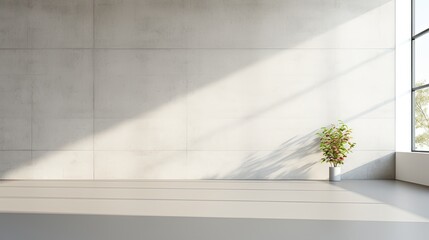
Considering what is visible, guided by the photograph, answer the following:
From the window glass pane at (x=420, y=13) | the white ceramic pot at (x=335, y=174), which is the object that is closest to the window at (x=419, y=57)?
the window glass pane at (x=420, y=13)

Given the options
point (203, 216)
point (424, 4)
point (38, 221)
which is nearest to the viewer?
point (38, 221)

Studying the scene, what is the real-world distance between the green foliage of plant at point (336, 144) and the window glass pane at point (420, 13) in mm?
2418

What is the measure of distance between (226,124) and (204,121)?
44 centimetres

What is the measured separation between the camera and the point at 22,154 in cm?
841

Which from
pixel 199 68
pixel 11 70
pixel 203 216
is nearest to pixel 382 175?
pixel 199 68

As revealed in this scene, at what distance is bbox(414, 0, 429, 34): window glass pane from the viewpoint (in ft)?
26.8

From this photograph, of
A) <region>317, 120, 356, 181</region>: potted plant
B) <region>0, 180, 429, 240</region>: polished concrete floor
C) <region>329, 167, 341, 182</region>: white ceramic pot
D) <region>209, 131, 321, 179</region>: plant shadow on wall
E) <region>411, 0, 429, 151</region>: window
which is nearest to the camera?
<region>0, 180, 429, 240</region>: polished concrete floor

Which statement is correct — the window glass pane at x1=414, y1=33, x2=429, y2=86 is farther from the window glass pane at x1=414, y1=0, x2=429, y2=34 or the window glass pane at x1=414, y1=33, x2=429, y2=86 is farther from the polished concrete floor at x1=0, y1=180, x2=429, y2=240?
the polished concrete floor at x1=0, y1=180, x2=429, y2=240

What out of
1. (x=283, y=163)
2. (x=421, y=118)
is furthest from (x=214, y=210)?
(x=421, y=118)

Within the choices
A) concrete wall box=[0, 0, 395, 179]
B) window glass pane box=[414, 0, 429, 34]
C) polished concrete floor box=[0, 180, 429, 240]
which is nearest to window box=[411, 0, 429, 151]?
window glass pane box=[414, 0, 429, 34]

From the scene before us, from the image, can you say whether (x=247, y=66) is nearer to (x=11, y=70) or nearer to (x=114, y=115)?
(x=114, y=115)

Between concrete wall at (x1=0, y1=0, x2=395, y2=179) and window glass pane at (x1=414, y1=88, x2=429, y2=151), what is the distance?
57 centimetres

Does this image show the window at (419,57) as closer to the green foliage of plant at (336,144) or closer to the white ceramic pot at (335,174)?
the green foliage of plant at (336,144)

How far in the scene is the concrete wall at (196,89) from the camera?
827 cm
